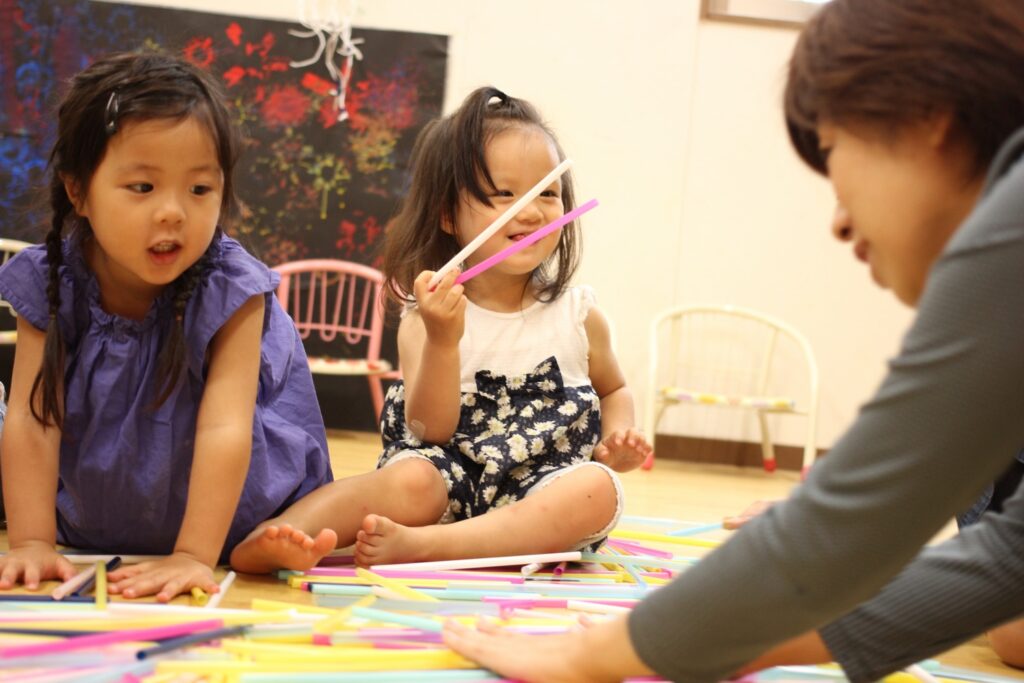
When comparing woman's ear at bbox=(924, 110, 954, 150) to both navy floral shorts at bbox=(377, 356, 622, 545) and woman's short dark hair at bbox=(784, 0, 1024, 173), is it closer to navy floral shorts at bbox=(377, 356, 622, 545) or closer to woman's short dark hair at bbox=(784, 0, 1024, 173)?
woman's short dark hair at bbox=(784, 0, 1024, 173)

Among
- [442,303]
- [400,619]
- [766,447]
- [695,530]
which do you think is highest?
[442,303]

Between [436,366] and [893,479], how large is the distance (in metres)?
0.87

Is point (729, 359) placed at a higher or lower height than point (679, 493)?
higher

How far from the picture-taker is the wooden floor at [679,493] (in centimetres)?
109

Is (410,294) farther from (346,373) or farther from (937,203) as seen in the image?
(346,373)

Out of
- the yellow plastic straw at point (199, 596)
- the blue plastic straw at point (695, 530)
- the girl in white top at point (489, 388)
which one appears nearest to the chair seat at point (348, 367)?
the girl in white top at point (489, 388)

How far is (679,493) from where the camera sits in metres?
2.45

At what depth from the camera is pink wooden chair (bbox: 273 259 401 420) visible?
3168 mm

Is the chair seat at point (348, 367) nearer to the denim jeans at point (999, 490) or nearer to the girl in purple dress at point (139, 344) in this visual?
the girl in purple dress at point (139, 344)

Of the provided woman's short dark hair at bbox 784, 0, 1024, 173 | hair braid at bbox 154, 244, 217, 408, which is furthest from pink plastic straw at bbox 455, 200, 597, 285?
woman's short dark hair at bbox 784, 0, 1024, 173

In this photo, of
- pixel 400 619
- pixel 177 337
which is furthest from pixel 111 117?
pixel 400 619

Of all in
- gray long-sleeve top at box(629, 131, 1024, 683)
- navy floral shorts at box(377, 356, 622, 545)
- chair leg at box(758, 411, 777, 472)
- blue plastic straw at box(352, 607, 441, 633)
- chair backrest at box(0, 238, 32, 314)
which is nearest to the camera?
gray long-sleeve top at box(629, 131, 1024, 683)

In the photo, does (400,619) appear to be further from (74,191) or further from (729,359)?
(729,359)

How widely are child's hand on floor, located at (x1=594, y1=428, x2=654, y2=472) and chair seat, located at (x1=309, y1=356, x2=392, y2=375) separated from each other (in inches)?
64.1
